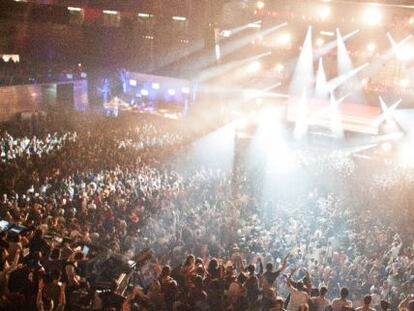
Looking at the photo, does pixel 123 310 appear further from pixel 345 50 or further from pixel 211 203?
pixel 345 50

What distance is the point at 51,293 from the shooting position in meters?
4.69

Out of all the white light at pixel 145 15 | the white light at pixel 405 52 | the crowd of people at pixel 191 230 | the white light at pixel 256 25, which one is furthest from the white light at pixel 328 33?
the white light at pixel 145 15

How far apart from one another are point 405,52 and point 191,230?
15.2 metres

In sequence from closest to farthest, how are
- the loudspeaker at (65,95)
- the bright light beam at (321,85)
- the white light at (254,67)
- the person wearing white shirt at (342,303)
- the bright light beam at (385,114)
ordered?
the person wearing white shirt at (342,303)
the bright light beam at (385,114)
the bright light beam at (321,85)
the loudspeaker at (65,95)
the white light at (254,67)

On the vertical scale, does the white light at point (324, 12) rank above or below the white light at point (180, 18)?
below

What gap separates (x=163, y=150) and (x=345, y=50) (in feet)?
36.2

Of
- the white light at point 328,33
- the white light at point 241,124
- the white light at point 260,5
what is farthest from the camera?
the white light at point 260,5

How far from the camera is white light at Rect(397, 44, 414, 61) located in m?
18.6

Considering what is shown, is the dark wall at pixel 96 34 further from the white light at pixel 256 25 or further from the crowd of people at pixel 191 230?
the crowd of people at pixel 191 230

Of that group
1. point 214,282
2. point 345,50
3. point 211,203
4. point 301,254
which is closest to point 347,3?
point 345,50

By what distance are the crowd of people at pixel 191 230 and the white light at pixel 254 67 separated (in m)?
9.02

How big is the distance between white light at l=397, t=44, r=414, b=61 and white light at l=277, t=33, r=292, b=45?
17.1 feet

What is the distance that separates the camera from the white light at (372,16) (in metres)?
18.5

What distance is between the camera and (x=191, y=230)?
834cm
